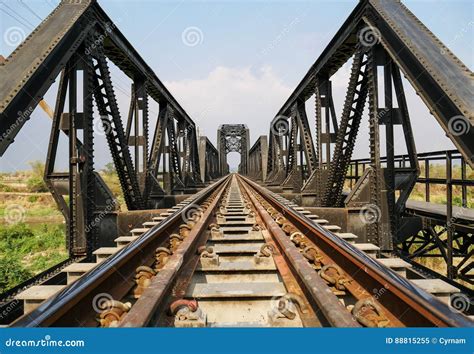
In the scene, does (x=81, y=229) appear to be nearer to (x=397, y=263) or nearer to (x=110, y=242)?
(x=110, y=242)

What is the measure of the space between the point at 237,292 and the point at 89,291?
112cm

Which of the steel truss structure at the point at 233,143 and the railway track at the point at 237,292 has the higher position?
the steel truss structure at the point at 233,143

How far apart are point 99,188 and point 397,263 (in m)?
4.88

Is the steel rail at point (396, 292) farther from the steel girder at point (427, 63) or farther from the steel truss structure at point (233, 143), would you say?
the steel truss structure at point (233, 143)

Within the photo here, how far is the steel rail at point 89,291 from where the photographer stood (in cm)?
181

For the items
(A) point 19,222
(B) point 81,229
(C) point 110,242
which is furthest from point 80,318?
(A) point 19,222

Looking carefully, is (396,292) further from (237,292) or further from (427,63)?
(427,63)

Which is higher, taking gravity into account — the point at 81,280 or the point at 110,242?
the point at 81,280

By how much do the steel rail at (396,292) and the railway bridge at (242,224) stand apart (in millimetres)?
11

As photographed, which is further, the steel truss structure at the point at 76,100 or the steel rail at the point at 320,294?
the steel truss structure at the point at 76,100

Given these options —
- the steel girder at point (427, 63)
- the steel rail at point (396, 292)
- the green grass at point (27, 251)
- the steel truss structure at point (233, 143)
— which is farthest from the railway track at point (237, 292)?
the steel truss structure at point (233, 143)
